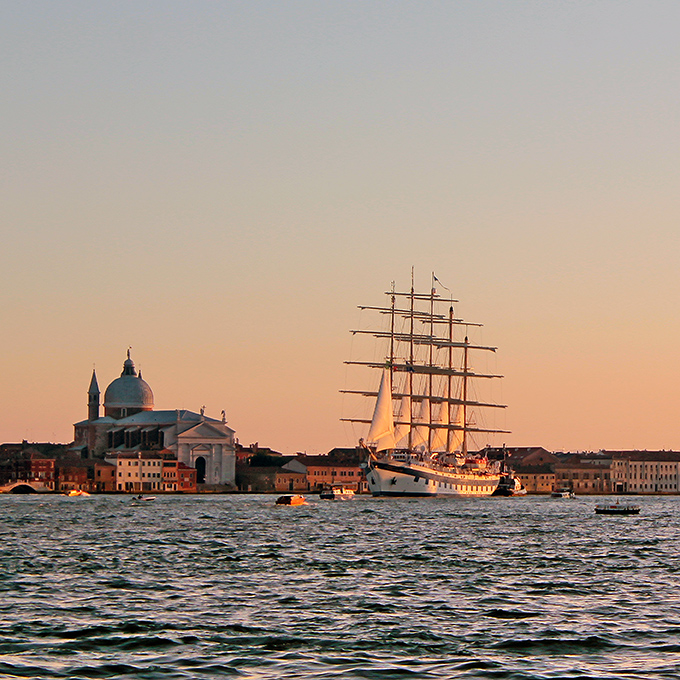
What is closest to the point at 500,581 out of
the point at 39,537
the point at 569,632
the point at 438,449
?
the point at 569,632

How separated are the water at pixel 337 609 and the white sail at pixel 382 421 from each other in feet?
244

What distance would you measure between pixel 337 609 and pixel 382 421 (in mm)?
100140

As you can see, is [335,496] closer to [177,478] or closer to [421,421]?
[421,421]

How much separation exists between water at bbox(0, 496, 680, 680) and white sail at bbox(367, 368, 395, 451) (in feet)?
244

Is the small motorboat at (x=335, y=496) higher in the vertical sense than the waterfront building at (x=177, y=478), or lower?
lower

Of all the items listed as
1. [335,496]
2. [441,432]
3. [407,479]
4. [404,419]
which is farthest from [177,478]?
[407,479]

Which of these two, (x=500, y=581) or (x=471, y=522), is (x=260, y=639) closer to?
(x=500, y=581)

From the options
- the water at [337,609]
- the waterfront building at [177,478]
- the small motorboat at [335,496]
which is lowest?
the water at [337,609]

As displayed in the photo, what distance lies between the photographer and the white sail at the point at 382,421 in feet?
419

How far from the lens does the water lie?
824 inches

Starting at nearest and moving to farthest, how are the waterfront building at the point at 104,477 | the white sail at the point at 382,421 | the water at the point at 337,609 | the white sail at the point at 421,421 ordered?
the water at the point at 337,609, the white sail at the point at 382,421, the white sail at the point at 421,421, the waterfront building at the point at 104,477

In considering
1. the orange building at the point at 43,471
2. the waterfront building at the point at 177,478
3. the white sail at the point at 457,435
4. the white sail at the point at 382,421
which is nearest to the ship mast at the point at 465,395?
the white sail at the point at 457,435

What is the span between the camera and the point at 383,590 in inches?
1251

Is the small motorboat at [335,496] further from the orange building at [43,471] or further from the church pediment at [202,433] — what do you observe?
the church pediment at [202,433]
